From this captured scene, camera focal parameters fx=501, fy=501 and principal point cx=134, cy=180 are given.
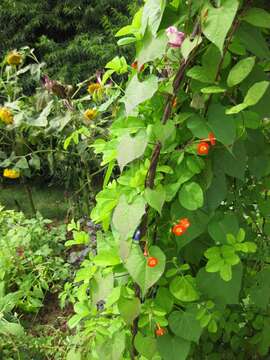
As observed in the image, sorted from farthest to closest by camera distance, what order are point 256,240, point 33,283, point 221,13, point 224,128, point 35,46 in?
point 35,46, point 33,283, point 256,240, point 224,128, point 221,13

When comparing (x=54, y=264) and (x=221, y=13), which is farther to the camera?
(x=54, y=264)

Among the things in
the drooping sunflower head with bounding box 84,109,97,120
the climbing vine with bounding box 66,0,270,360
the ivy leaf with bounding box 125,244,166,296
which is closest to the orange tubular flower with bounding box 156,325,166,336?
the climbing vine with bounding box 66,0,270,360

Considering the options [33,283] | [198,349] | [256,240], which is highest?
[256,240]

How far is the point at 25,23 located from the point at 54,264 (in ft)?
8.29

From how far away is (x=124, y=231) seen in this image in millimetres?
1030

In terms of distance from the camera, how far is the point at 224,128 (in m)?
1.02

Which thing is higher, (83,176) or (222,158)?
(222,158)

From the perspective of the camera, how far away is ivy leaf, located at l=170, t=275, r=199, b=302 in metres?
1.15

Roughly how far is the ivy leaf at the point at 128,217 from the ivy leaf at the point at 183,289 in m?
0.20

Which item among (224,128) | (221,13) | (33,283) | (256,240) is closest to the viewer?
(221,13)

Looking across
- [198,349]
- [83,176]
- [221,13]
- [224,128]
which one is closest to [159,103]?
[224,128]

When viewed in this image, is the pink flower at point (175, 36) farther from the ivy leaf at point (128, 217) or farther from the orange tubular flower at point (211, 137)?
the ivy leaf at point (128, 217)

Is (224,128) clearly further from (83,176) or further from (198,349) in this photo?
(83,176)

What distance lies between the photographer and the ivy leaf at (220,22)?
2.80ft
